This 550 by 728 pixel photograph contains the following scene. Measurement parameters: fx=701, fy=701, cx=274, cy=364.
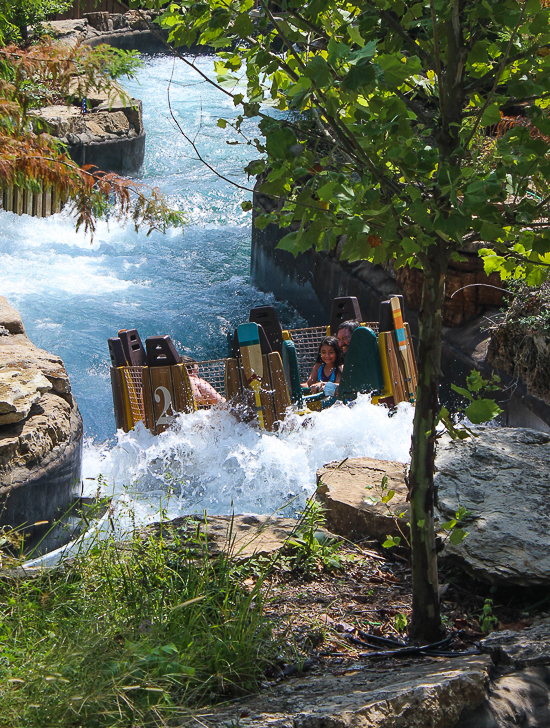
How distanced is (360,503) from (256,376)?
2.91m

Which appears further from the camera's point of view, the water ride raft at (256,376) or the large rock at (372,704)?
the water ride raft at (256,376)

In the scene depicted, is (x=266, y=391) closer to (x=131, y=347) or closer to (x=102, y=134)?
(x=131, y=347)

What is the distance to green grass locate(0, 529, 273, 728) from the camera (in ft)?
5.63

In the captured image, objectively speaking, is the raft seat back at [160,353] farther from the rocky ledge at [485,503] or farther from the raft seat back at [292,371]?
the rocky ledge at [485,503]

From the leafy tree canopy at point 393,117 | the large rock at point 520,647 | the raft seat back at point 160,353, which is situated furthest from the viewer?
the raft seat back at point 160,353

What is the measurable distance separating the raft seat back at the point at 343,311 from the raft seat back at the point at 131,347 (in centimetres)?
202

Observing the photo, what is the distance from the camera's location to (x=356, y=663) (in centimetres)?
224

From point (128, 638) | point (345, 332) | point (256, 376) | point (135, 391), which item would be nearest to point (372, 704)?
point (128, 638)

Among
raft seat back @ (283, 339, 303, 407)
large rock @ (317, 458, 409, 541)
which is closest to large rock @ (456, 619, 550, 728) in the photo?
large rock @ (317, 458, 409, 541)

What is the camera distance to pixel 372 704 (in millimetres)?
1721

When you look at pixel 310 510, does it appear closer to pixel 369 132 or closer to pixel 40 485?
pixel 369 132

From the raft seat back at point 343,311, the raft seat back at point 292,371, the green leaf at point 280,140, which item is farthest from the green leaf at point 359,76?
the raft seat back at point 343,311

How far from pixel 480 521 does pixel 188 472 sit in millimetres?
4297

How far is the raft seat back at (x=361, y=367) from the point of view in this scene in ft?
21.1
